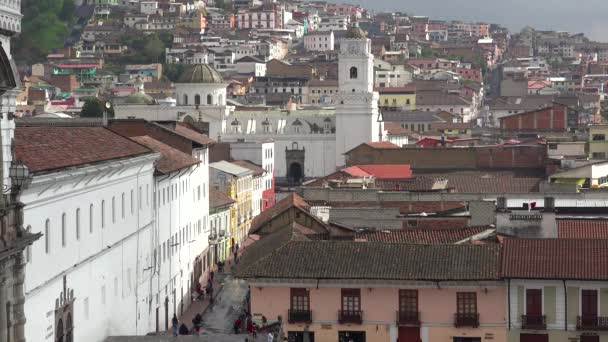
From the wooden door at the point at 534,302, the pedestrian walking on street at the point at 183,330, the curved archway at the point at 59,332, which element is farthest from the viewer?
the pedestrian walking on street at the point at 183,330

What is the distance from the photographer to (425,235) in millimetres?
37469

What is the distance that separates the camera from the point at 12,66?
23.3m

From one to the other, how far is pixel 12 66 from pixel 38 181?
2510 millimetres

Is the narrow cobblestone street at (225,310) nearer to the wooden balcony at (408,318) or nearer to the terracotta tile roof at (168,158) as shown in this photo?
the wooden balcony at (408,318)

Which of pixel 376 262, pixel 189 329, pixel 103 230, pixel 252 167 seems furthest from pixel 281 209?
pixel 252 167

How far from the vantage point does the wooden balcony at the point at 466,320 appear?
1268 inches

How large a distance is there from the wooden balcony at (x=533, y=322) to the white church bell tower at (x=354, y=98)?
75.5 metres

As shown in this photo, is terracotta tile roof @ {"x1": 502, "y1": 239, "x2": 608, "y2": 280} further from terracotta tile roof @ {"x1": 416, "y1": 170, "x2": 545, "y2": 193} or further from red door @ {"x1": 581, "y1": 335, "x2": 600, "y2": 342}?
terracotta tile roof @ {"x1": 416, "y1": 170, "x2": 545, "y2": 193}

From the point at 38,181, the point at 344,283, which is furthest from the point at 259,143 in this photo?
the point at 38,181

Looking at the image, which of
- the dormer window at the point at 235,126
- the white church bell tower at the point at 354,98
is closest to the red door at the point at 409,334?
the white church bell tower at the point at 354,98

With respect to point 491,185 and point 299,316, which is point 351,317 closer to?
point 299,316

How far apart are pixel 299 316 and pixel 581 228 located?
24.0ft

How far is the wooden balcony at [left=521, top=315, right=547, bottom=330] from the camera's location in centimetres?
3159

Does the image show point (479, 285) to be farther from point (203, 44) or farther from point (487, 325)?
point (203, 44)
